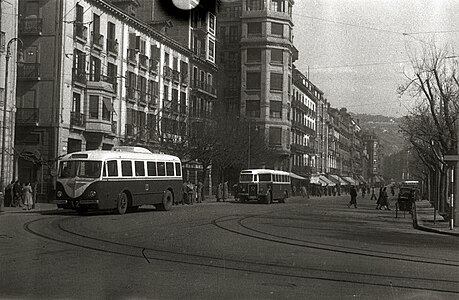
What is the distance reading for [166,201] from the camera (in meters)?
29.6

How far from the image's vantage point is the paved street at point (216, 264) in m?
8.60

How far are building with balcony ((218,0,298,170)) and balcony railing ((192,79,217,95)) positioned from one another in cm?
546

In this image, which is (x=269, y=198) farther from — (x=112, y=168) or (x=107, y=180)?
(x=107, y=180)

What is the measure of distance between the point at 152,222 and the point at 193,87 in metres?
39.8

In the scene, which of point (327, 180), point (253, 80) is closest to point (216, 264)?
point (253, 80)

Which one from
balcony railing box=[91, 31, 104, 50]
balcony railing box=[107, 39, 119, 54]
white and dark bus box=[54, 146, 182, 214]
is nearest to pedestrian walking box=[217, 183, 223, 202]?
balcony railing box=[107, 39, 119, 54]

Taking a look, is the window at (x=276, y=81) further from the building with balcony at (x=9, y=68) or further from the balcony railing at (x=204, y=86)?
the building with balcony at (x=9, y=68)

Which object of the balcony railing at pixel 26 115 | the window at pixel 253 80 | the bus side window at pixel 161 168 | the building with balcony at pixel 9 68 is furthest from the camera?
the window at pixel 253 80

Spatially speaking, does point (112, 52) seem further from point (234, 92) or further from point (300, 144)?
point (300, 144)

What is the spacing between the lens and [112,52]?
44.2m

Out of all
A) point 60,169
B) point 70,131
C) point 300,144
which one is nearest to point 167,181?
point 60,169

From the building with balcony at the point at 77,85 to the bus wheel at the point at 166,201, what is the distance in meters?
7.83

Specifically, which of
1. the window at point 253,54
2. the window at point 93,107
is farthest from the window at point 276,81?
the window at point 93,107

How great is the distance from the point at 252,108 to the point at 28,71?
36.4 meters
